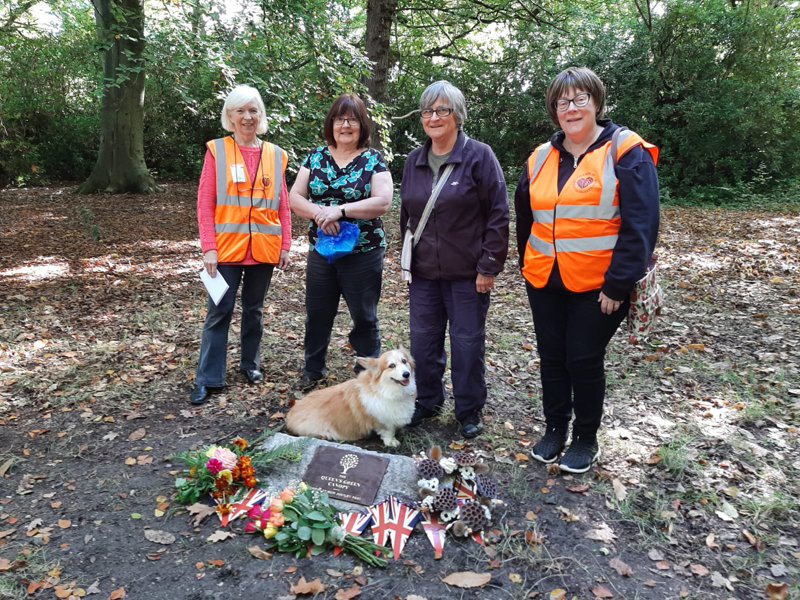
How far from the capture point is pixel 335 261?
12.7ft

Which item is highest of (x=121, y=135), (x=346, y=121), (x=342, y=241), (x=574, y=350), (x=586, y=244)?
(x=121, y=135)

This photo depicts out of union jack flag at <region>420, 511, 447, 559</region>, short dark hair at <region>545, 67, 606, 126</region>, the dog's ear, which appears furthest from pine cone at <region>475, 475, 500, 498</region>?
short dark hair at <region>545, 67, 606, 126</region>

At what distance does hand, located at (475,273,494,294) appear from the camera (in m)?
3.32

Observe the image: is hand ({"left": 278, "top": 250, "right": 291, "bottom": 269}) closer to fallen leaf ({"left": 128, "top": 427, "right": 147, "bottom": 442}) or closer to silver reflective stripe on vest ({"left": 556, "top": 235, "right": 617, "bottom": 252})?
fallen leaf ({"left": 128, "top": 427, "right": 147, "bottom": 442})

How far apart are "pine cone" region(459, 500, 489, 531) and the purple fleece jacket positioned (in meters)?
1.38

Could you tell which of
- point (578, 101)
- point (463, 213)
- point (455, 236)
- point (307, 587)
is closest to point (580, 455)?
point (455, 236)

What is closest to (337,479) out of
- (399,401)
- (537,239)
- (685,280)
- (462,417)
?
(399,401)

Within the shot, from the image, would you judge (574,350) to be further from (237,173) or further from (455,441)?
(237,173)

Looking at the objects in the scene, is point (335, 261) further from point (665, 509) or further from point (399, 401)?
point (665, 509)

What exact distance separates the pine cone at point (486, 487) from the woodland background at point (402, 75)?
5.87 m

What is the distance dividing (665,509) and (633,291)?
50.2 inches

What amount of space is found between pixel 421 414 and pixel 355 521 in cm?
120

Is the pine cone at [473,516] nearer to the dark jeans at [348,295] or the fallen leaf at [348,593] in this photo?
the fallen leaf at [348,593]

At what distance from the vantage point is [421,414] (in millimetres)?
3865
